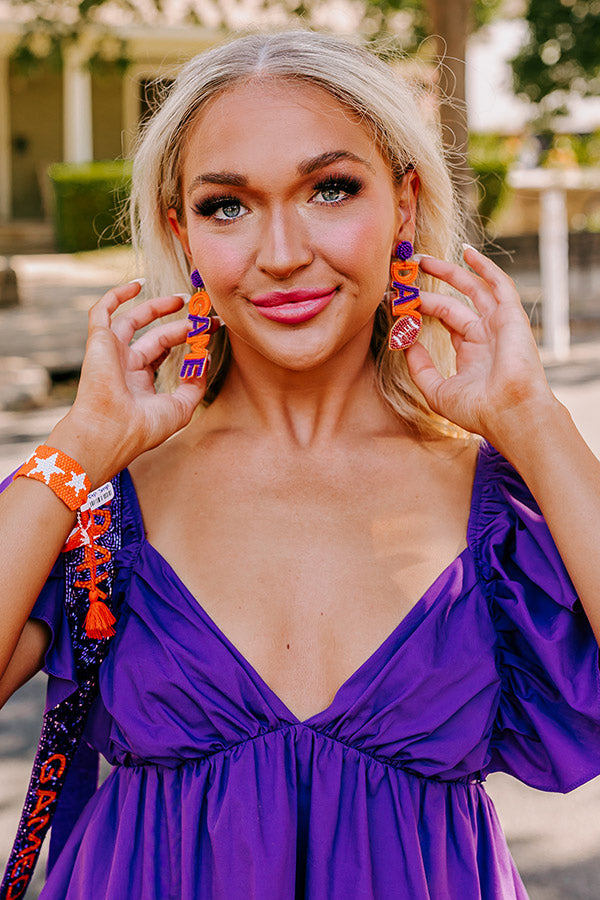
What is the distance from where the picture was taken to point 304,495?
6.74 ft

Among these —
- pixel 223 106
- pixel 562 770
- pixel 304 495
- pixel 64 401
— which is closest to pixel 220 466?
pixel 304 495

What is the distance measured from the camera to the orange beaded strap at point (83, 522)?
1.82 m

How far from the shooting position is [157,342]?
85.4 inches

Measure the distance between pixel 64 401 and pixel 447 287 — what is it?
299 inches

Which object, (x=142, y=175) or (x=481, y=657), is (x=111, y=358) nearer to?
(x=142, y=175)

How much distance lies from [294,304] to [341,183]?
0.23 m

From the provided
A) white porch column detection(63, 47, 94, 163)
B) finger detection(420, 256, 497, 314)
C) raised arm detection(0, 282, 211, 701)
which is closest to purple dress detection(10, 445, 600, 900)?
raised arm detection(0, 282, 211, 701)

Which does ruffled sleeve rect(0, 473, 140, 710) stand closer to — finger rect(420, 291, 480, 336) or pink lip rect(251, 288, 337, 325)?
pink lip rect(251, 288, 337, 325)

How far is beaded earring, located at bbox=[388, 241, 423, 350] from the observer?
215 centimetres

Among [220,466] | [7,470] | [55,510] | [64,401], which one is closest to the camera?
[55,510]

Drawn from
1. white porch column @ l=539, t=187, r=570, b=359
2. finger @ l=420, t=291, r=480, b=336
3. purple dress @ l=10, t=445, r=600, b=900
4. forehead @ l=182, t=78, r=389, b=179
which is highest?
white porch column @ l=539, t=187, r=570, b=359

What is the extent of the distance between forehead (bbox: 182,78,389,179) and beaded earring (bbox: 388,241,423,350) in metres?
0.23

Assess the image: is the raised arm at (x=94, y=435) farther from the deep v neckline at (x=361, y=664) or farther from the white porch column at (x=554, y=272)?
the white porch column at (x=554, y=272)

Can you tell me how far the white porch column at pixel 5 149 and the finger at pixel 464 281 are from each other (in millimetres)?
21585
